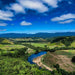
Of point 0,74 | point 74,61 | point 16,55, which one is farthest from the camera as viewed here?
point 16,55

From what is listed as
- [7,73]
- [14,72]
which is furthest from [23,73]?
[7,73]

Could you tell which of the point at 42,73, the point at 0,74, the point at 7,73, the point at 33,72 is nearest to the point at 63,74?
the point at 42,73

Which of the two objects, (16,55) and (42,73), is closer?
(42,73)

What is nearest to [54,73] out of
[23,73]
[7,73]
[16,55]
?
[23,73]

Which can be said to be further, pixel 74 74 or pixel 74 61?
pixel 74 61

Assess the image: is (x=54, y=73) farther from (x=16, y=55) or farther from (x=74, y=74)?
(x=16, y=55)

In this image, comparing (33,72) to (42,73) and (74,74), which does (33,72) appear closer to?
(42,73)

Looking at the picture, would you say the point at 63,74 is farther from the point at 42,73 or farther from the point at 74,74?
the point at 42,73

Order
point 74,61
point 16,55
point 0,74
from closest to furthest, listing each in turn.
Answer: point 0,74, point 74,61, point 16,55
